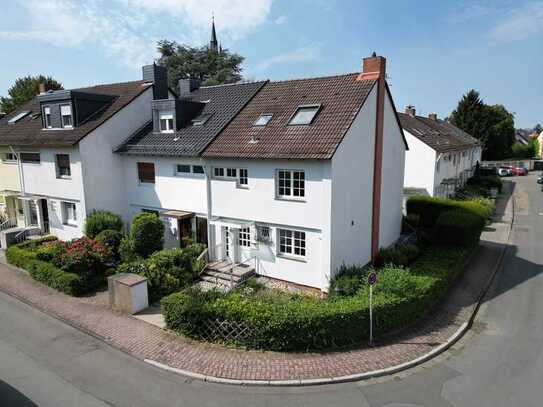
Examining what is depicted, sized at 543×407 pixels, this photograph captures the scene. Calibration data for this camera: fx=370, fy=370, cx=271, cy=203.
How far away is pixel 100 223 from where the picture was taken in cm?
1920

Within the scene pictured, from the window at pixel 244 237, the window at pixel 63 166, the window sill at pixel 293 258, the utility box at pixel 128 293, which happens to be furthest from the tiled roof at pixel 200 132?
the utility box at pixel 128 293

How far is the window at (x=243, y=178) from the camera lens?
16.5m

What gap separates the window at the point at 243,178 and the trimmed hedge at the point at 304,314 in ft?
17.2

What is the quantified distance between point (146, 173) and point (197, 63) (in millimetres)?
26016

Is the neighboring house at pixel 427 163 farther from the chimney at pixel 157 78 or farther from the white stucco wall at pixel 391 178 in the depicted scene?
the chimney at pixel 157 78

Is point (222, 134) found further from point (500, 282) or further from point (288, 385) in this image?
Answer: point (500, 282)

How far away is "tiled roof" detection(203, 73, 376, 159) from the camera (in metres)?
14.7

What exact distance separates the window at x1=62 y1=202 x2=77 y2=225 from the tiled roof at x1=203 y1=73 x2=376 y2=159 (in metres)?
9.95

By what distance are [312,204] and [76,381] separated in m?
9.55

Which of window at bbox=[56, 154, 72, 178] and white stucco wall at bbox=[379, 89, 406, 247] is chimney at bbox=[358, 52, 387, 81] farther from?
window at bbox=[56, 154, 72, 178]

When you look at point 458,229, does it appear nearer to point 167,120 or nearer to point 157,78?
point 167,120

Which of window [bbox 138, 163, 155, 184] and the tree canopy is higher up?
the tree canopy

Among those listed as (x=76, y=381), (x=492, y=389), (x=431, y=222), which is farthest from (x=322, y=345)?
(x=431, y=222)

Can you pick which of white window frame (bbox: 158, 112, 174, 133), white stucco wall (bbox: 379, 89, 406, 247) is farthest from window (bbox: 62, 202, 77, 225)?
white stucco wall (bbox: 379, 89, 406, 247)
